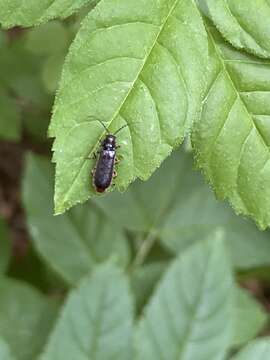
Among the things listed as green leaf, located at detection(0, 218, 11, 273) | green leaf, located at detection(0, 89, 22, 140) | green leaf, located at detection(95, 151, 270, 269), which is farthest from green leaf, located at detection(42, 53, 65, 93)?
green leaf, located at detection(0, 218, 11, 273)

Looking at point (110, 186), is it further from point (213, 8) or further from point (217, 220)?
point (217, 220)

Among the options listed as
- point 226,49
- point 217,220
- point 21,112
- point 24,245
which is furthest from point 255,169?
point 24,245

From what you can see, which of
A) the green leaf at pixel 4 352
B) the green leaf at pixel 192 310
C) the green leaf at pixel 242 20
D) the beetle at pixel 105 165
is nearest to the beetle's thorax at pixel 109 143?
the beetle at pixel 105 165

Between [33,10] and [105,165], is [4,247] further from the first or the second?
[33,10]

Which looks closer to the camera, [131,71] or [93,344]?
[131,71]

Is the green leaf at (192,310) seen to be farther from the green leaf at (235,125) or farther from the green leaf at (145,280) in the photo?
the green leaf at (235,125)

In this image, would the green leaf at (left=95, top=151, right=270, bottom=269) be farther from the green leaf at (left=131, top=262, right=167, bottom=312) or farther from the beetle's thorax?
the beetle's thorax

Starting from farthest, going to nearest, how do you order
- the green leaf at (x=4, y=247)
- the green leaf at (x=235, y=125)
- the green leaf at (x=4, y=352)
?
the green leaf at (x=4, y=247)
the green leaf at (x=4, y=352)
the green leaf at (x=235, y=125)
